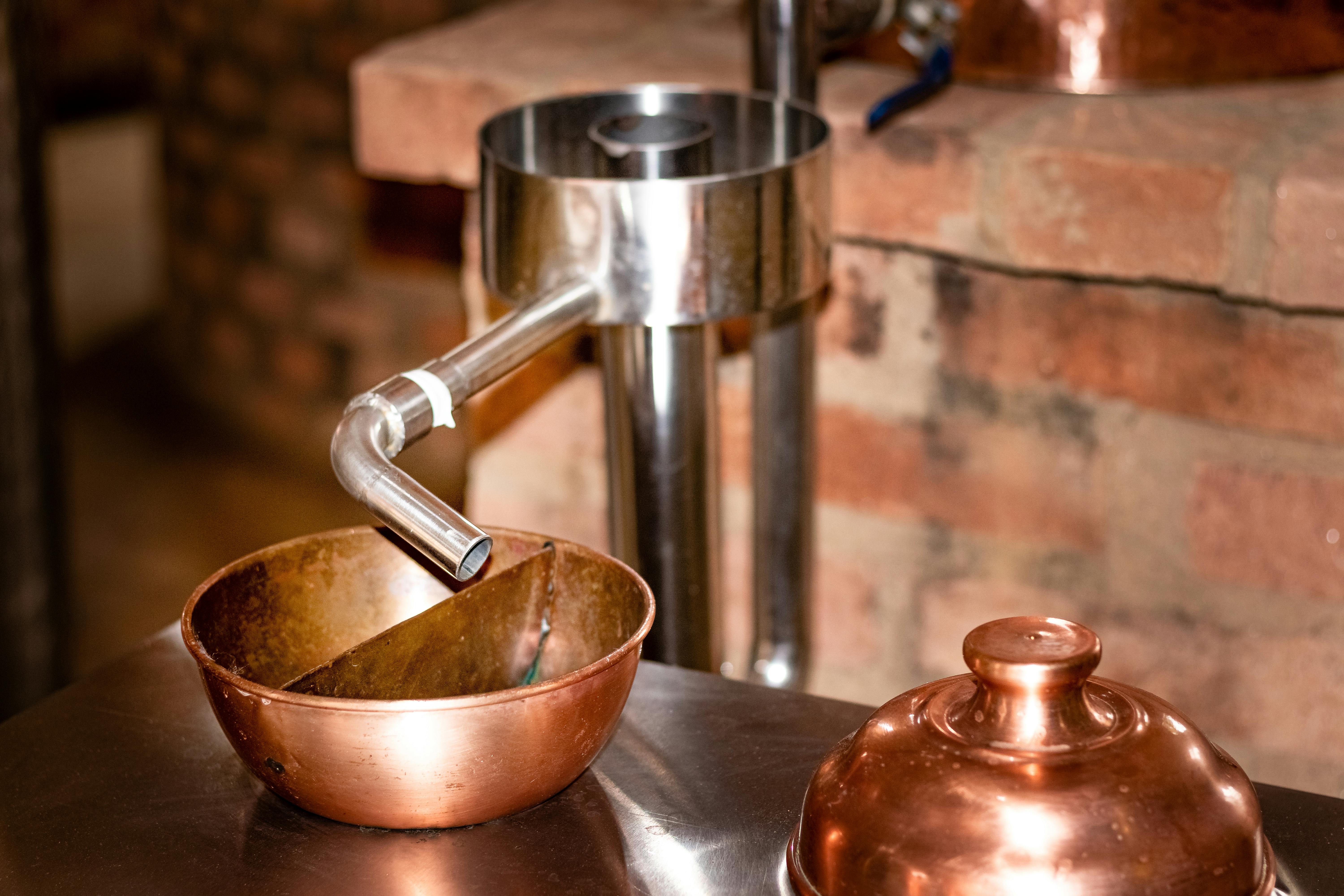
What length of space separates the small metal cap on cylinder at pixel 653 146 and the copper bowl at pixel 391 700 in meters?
0.20

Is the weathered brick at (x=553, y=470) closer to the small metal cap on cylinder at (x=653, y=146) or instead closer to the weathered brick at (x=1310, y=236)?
the small metal cap on cylinder at (x=653, y=146)

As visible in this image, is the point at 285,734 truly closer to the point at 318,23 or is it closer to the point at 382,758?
the point at 382,758

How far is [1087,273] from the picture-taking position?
2.78 ft

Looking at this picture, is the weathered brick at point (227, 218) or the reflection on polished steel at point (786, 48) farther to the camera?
the weathered brick at point (227, 218)

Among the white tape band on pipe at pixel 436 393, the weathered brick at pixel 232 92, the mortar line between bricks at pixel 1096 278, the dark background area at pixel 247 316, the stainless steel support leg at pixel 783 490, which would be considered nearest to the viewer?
the white tape band on pipe at pixel 436 393

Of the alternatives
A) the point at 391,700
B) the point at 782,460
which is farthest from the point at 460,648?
the point at 782,460

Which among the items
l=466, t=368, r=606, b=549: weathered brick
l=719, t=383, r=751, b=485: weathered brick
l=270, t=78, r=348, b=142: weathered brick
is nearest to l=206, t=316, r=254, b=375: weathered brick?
l=270, t=78, r=348, b=142: weathered brick

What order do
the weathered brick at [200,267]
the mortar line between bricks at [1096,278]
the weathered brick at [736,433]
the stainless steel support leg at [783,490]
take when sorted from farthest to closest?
the weathered brick at [200,267] → the weathered brick at [736,433] → the stainless steel support leg at [783,490] → the mortar line between bricks at [1096,278]

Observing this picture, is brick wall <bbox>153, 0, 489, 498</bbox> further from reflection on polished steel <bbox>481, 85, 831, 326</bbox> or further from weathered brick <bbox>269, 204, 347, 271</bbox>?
reflection on polished steel <bbox>481, 85, 831, 326</bbox>

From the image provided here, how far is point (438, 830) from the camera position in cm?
54

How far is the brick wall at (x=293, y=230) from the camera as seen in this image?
220 cm

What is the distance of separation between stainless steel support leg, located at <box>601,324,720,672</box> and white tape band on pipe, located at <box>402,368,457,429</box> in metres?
0.17

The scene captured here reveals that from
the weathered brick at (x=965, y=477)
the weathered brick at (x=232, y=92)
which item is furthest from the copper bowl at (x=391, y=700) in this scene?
the weathered brick at (x=232, y=92)

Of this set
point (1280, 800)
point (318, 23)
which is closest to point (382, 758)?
point (1280, 800)
